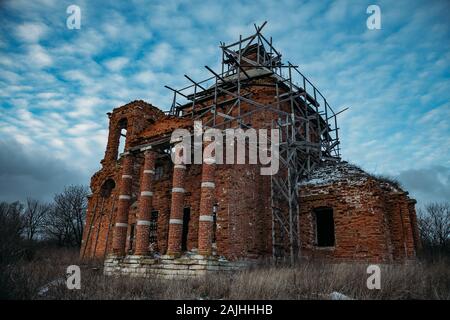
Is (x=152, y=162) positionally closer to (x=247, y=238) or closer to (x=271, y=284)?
(x=247, y=238)

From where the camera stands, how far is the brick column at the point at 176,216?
1241 cm

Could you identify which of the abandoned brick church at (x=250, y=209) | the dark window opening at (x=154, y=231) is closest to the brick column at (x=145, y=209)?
the abandoned brick church at (x=250, y=209)

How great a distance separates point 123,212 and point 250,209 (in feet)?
19.8

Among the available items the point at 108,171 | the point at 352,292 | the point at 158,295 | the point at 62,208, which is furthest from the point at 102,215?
the point at 62,208

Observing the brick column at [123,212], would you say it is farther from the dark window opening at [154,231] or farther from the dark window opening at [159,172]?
the dark window opening at [159,172]

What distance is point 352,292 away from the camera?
7.23 meters

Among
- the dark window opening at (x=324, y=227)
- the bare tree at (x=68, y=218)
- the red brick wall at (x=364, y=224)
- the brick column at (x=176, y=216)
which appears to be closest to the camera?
the brick column at (x=176, y=216)

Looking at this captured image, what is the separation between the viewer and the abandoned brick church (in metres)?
12.6

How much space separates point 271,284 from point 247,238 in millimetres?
5754

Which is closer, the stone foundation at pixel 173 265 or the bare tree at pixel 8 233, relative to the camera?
the bare tree at pixel 8 233

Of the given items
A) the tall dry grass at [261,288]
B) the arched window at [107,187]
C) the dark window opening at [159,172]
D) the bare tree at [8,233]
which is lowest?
the tall dry grass at [261,288]

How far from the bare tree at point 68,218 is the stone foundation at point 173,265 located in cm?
2592

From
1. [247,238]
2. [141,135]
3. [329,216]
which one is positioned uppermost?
[141,135]

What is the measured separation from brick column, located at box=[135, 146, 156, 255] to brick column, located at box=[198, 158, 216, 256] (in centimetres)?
296
